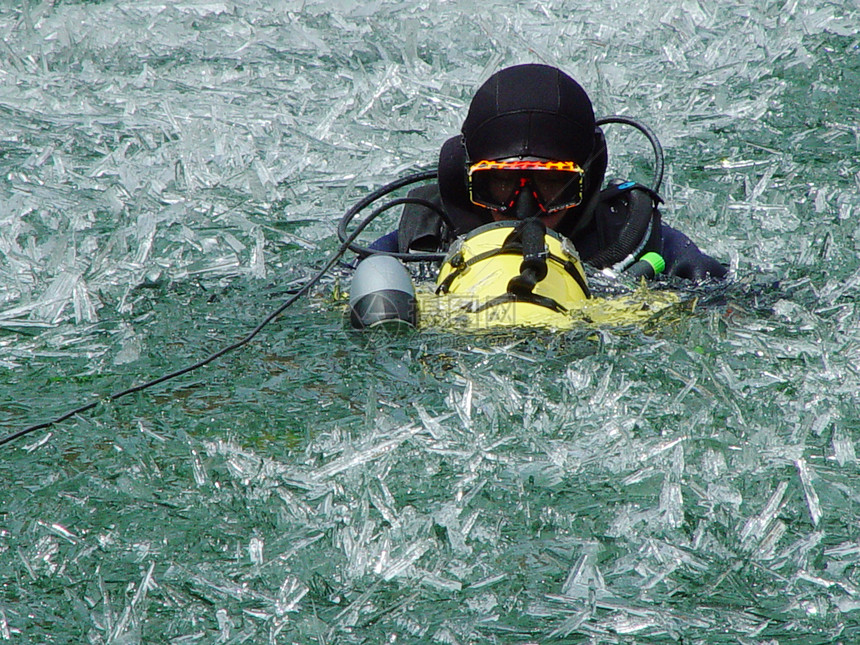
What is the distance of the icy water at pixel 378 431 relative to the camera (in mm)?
2564

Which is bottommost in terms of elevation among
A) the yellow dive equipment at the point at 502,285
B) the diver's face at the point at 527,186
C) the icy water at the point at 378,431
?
the icy water at the point at 378,431

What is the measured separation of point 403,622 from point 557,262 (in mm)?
1354

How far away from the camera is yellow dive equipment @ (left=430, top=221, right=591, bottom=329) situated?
3172mm

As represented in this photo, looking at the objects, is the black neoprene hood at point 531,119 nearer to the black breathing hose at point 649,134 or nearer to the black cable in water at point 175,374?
the black breathing hose at point 649,134

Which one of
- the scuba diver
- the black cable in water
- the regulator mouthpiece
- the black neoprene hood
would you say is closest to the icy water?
the black cable in water

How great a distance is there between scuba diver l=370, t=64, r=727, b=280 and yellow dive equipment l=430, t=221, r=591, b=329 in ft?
1.06

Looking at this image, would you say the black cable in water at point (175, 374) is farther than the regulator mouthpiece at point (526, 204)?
No

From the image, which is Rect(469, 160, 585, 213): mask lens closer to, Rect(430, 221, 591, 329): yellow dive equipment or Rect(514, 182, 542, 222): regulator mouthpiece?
Rect(514, 182, 542, 222): regulator mouthpiece

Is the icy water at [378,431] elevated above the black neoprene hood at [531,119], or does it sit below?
below

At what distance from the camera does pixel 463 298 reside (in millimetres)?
3285

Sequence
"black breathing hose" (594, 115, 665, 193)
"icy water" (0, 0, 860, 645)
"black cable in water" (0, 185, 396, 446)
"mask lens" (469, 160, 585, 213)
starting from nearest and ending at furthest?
"icy water" (0, 0, 860, 645) < "black cable in water" (0, 185, 396, 446) < "mask lens" (469, 160, 585, 213) < "black breathing hose" (594, 115, 665, 193)

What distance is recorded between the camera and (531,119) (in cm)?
375

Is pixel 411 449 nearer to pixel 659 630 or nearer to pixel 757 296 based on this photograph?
pixel 659 630

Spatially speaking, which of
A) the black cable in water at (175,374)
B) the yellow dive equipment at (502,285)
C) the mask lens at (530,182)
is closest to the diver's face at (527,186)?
the mask lens at (530,182)
